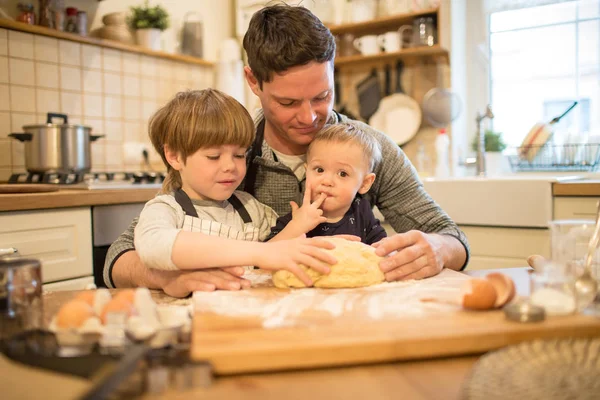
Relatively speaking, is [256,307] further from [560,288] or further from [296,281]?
[560,288]

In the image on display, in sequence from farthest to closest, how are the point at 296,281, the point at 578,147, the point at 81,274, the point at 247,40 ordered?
the point at 578,147 < the point at 81,274 < the point at 247,40 < the point at 296,281

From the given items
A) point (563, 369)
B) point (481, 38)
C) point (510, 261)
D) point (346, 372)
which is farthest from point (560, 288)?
point (481, 38)

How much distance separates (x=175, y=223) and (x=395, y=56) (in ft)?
7.05

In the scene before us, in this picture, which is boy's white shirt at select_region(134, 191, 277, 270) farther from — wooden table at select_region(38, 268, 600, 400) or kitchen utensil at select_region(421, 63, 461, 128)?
kitchen utensil at select_region(421, 63, 461, 128)

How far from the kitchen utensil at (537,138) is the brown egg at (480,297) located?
209cm

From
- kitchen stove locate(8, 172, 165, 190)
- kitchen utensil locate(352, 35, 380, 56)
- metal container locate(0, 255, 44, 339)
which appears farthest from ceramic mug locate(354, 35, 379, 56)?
metal container locate(0, 255, 44, 339)

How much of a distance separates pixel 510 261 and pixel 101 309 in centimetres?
189

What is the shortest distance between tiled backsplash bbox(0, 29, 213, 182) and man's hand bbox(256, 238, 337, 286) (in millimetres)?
1834

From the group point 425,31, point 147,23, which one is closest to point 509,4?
point 425,31

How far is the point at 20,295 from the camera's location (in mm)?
791

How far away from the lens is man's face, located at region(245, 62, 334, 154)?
1.32 meters

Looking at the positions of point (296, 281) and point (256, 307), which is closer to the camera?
point (256, 307)

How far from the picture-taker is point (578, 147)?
259 centimetres

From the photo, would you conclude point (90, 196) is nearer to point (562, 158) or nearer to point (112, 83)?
point (112, 83)
